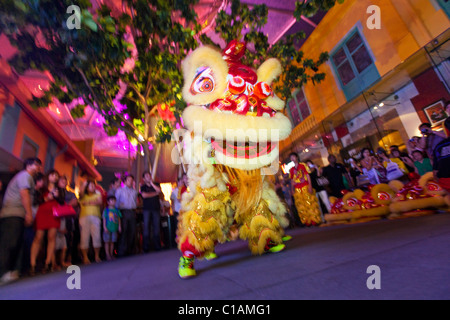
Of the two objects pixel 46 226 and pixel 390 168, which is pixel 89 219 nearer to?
pixel 46 226

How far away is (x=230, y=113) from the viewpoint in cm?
155

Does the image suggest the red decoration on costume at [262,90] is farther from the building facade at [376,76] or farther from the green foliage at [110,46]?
the building facade at [376,76]

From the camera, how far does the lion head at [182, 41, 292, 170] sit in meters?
1.51

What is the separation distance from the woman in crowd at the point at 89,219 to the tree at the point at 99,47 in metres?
1.30

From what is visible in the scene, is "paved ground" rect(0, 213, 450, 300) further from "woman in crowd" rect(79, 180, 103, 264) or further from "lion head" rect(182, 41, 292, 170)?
"woman in crowd" rect(79, 180, 103, 264)

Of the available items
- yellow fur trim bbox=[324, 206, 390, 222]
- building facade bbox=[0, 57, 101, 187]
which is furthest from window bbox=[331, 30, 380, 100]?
building facade bbox=[0, 57, 101, 187]

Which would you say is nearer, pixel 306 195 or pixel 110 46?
pixel 110 46

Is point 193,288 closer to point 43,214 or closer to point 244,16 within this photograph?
point 43,214

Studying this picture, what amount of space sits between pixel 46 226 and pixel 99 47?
2421 mm

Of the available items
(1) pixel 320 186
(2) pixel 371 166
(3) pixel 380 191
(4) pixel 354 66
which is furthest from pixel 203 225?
(4) pixel 354 66

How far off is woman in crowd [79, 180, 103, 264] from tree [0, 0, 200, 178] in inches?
51.3

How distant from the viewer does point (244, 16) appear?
12.6 feet

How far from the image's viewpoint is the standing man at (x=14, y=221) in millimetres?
2312
